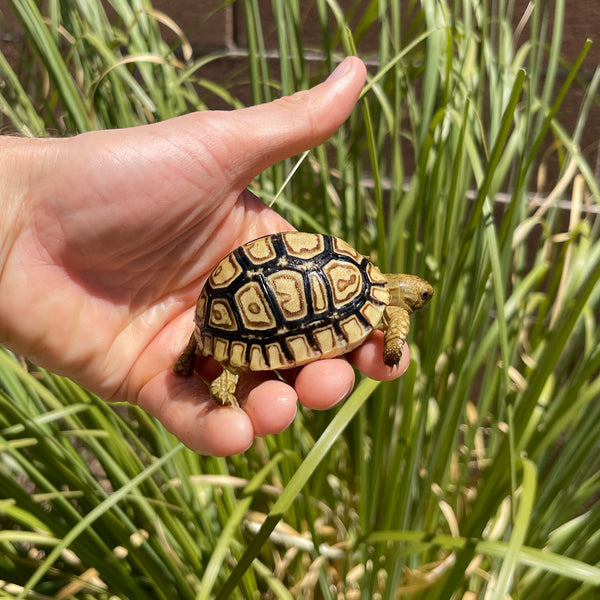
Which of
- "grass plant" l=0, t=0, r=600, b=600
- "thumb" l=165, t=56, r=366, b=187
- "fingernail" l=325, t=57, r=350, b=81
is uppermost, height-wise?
"fingernail" l=325, t=57, r=350, b=81

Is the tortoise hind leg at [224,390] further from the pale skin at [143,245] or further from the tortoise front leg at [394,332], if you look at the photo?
the tortoise front leg at [394,332]

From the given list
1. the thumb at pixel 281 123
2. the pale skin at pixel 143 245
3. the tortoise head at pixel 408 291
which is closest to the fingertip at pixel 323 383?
the pale skin at pixel 143 245

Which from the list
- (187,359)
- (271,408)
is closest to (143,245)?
(187,359)

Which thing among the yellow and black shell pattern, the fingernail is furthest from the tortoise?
the fingernail

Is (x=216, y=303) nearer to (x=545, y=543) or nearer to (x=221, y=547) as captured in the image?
(x=221, y=547)

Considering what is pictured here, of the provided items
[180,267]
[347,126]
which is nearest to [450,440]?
[180,267]

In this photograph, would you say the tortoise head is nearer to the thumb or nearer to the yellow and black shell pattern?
the yellow and black shell pattern

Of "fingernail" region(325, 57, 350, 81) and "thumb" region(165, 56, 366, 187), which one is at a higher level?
"fingernail" region(325, 57, 350, 81)

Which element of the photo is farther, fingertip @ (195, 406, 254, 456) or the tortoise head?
the tortoise head
